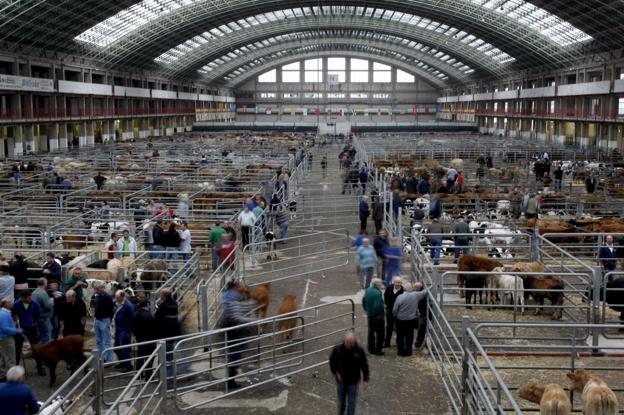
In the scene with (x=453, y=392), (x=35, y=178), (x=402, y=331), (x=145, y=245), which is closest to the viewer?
(x=453, y=392)

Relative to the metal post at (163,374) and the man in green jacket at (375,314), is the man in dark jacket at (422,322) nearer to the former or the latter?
the man in green jacket at (375,314)

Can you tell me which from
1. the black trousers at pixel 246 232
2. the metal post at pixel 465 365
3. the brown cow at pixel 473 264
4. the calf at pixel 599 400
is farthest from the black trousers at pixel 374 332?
the black trousers at pixel 246 232

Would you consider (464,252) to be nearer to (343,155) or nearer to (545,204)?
(545,204)

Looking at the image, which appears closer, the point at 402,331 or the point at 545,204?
the point at 402,331

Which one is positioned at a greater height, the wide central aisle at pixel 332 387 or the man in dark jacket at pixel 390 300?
the man in dark jacket at pixel 390 300

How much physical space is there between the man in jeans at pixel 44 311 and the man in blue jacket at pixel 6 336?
0.80 meters

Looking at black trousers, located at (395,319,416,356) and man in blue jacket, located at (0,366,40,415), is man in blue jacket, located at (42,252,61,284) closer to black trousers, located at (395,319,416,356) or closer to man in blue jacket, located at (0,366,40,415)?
man in blue jacket, located at (0,366,40,415)

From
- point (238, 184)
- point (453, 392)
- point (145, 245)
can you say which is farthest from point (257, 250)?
point (453, 392)

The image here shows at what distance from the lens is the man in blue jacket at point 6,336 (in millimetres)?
11082

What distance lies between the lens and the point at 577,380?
977cm

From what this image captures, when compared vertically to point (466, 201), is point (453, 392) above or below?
below

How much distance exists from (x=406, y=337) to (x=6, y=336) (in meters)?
6.91

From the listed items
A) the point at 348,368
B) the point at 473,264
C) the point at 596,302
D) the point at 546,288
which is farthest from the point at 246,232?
the point at 348,368

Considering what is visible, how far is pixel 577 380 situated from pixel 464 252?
32.9 feet
